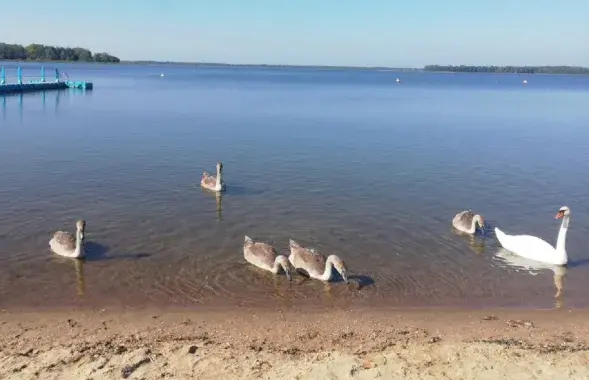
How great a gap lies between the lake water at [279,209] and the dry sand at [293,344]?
0.75m

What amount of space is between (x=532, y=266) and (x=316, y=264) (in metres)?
5.48

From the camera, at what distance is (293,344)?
9.97 metres

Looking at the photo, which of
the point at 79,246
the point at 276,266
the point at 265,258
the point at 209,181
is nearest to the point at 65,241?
the point at 79,246

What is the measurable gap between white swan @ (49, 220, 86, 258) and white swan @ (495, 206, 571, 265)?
34.8 feet

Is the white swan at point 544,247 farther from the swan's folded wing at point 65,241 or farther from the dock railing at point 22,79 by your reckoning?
the dock railing at point 22,79

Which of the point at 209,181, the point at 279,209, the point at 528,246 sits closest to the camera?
the point at 528,246

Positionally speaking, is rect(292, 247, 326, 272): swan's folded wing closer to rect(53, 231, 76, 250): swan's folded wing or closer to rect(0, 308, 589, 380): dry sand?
rect(0, 308, 589, 380): dry sand

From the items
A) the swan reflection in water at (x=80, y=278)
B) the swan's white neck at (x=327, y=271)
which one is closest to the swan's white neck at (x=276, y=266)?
the swan's white neck at (x=327, y=271)

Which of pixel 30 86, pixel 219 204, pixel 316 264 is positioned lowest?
pixel 316 264

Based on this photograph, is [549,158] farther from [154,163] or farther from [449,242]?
[154,163]

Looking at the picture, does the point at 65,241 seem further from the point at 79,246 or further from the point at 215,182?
the point at 215,182

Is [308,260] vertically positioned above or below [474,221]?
below

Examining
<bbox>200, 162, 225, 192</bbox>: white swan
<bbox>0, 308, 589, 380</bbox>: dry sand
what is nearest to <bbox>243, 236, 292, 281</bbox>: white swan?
<bbox>0, 308, 589, 380</bbox>: dry sand

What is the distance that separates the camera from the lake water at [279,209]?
41.6 feet
